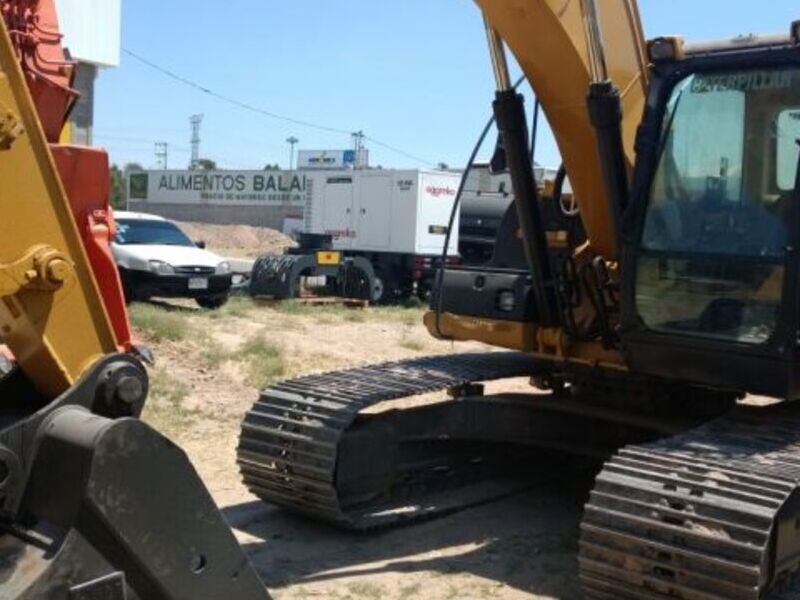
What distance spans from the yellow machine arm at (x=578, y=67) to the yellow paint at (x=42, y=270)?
2.91m

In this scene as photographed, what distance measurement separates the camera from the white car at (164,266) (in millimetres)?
16234

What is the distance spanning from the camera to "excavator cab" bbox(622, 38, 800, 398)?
4.98m

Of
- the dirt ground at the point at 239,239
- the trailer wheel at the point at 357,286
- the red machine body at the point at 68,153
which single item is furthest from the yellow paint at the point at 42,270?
the dirt ground at the point at 239,239

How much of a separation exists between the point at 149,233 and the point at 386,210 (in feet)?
19.8

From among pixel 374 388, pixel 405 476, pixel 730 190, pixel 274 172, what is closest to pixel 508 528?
pixel 405 476

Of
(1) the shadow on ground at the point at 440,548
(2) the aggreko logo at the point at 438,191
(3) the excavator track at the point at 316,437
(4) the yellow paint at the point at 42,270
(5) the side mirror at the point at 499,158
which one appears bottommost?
(1) the shadow on ground at the point at 440,548

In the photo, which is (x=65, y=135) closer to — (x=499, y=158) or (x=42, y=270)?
(x=42, y=270)

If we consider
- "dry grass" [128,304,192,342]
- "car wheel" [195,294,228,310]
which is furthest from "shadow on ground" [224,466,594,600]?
"car wheel" [195,294,228,310]

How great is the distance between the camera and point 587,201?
584cm

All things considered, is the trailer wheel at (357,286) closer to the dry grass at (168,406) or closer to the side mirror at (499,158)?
the dry grass at (168,406)

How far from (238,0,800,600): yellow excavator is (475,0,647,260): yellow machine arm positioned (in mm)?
11

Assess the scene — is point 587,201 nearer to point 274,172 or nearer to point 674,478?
point 674,478

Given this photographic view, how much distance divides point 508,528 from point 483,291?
4.54 ft

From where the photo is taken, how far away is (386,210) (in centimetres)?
2206
